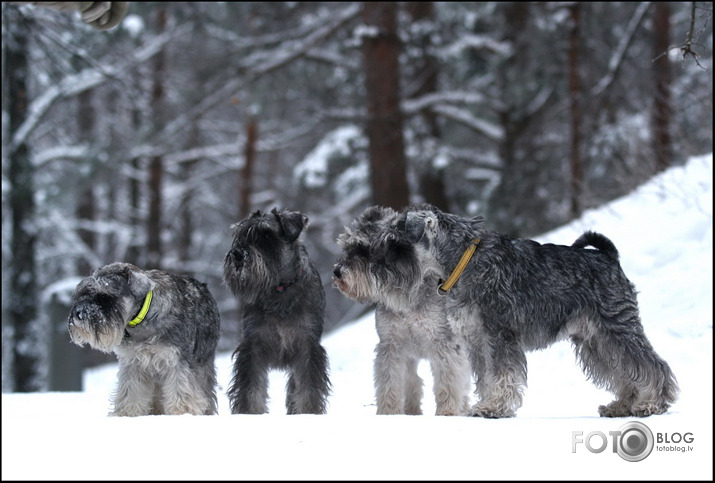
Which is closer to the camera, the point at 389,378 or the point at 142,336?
the point at 142,336

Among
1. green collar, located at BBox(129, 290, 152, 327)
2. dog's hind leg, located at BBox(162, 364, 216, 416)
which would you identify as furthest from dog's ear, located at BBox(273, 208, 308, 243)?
dog's hind leg, located at BBox(162, 364, 216, 416)

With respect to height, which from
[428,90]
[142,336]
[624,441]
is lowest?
[624,441]

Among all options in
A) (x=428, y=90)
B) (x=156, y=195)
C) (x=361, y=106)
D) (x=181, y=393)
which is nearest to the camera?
(x=181, y=393)

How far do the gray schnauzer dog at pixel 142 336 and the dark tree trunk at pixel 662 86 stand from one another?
11590mm

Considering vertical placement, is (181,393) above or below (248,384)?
below

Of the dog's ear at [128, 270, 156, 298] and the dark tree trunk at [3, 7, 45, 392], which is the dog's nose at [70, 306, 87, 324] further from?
the dark tree trunk at [3, 7, 45, 392]

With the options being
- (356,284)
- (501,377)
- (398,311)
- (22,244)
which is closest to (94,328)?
(356,284)

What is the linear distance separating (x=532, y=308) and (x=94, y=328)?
3.42 meters

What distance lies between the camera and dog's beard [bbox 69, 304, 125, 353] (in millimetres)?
6086

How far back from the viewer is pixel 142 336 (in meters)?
6.44

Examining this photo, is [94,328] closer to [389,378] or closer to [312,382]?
[312,382]

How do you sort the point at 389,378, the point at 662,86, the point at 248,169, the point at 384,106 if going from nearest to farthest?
the point at 389,378
the point at 384,106
the point at 662,86
the point at 248,169

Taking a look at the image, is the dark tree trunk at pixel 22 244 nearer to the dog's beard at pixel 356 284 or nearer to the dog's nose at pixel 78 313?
the dog's nose at pixel 78 313

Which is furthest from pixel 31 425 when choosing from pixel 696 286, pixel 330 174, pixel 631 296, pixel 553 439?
pixel 330 174
